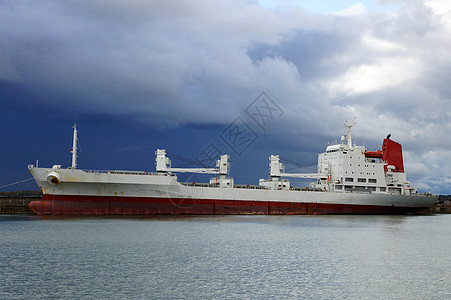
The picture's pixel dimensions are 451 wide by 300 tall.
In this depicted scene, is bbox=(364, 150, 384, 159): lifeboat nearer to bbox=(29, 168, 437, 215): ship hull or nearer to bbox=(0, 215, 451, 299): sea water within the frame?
bbox=(29, 168, 437, 215): ship hull

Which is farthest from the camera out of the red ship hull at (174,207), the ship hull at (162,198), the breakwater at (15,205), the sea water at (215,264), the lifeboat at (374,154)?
the lifeboat at (374,154)

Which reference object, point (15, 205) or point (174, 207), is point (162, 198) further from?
point (15, 205)

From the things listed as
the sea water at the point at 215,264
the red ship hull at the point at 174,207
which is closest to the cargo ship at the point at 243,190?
the red ship hull at the point at 174,207

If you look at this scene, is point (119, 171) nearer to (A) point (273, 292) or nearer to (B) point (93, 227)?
(B) point (93, 227)

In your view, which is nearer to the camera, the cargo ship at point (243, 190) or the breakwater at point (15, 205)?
the cargo ship at point (243, 190)

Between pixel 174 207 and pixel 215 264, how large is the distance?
727 inches

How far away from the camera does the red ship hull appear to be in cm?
2998

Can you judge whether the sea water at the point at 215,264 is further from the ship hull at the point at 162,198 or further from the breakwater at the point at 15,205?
the breakwater at the point at 15,205

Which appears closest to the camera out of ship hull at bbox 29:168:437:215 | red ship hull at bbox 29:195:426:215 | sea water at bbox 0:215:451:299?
sea water at bbox 0:215:451:299

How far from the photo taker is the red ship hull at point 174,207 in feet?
98.4

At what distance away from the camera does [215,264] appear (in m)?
14.5

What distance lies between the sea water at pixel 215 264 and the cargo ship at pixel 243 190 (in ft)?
20.8

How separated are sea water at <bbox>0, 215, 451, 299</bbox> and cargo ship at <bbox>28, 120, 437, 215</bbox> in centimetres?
633

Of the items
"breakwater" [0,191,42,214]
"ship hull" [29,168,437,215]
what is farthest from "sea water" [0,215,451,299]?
"breakwater" [0,191,42,214]
